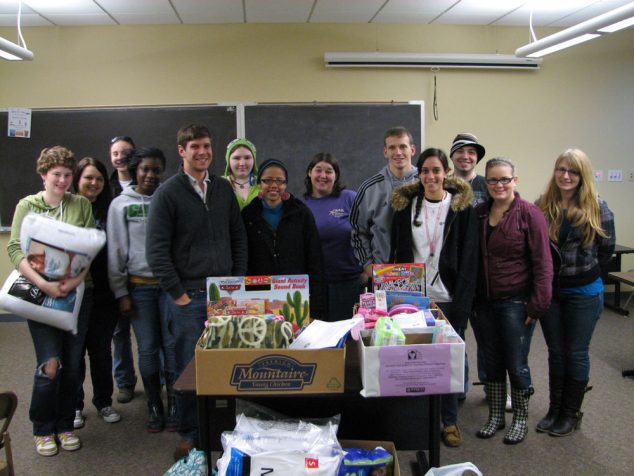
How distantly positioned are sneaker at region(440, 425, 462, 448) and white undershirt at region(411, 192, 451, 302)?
2.26ft

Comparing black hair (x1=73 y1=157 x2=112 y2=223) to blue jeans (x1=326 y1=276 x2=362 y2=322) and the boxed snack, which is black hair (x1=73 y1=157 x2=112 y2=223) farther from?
the boxed snack

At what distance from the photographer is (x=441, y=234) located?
7.20ft

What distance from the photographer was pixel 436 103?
14.9 feet

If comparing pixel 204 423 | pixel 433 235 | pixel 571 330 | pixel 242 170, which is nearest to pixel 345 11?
pixel 242 170

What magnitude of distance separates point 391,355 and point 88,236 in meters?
1.50

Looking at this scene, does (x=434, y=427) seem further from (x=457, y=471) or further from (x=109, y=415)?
(x=109, y=415)

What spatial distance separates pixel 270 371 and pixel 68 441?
5.19 ft

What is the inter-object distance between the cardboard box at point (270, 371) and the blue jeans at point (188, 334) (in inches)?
29.5

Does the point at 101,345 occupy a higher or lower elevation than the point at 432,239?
lower

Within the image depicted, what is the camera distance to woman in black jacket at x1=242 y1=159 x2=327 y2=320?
7.40 ft

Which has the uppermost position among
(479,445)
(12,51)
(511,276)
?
(12,51)

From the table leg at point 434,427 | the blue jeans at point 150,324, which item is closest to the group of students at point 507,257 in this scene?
the table leg at point 434,427

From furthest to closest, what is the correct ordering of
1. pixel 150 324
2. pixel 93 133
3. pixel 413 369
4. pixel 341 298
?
pixel 93 133, pixel 341 298, pixel 150 324, pixel 413 369

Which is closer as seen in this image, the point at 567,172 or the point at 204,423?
the point at 204,423
